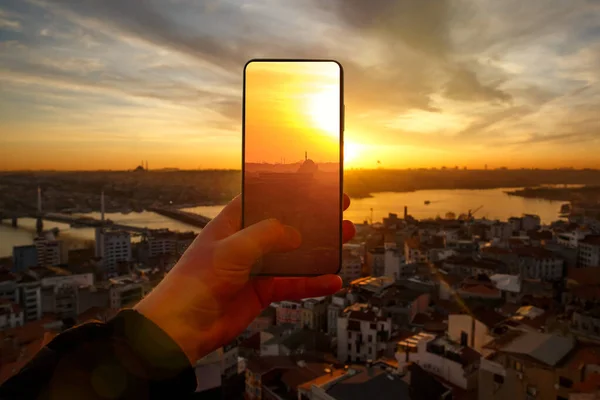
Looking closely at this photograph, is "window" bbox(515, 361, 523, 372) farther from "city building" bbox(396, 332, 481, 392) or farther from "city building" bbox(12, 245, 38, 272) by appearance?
"city building" bbox(12, 245, 38, 272)

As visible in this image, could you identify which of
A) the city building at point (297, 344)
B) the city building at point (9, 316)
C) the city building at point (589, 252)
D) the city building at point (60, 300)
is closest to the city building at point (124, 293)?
the city building at point (60, 300)

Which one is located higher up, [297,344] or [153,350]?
[153,350]

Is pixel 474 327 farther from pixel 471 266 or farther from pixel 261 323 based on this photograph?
pixel 471 266

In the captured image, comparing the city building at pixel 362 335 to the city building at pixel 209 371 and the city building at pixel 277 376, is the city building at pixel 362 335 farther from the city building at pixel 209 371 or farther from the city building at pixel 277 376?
the city building at pixel 209 371

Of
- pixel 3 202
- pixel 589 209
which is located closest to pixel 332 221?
pixel 3 202

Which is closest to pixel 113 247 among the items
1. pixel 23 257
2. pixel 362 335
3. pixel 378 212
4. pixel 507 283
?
pixel 23 257

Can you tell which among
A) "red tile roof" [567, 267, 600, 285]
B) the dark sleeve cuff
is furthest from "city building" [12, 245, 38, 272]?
the dark sleeve cuff

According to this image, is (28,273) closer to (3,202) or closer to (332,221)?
(332,221)
